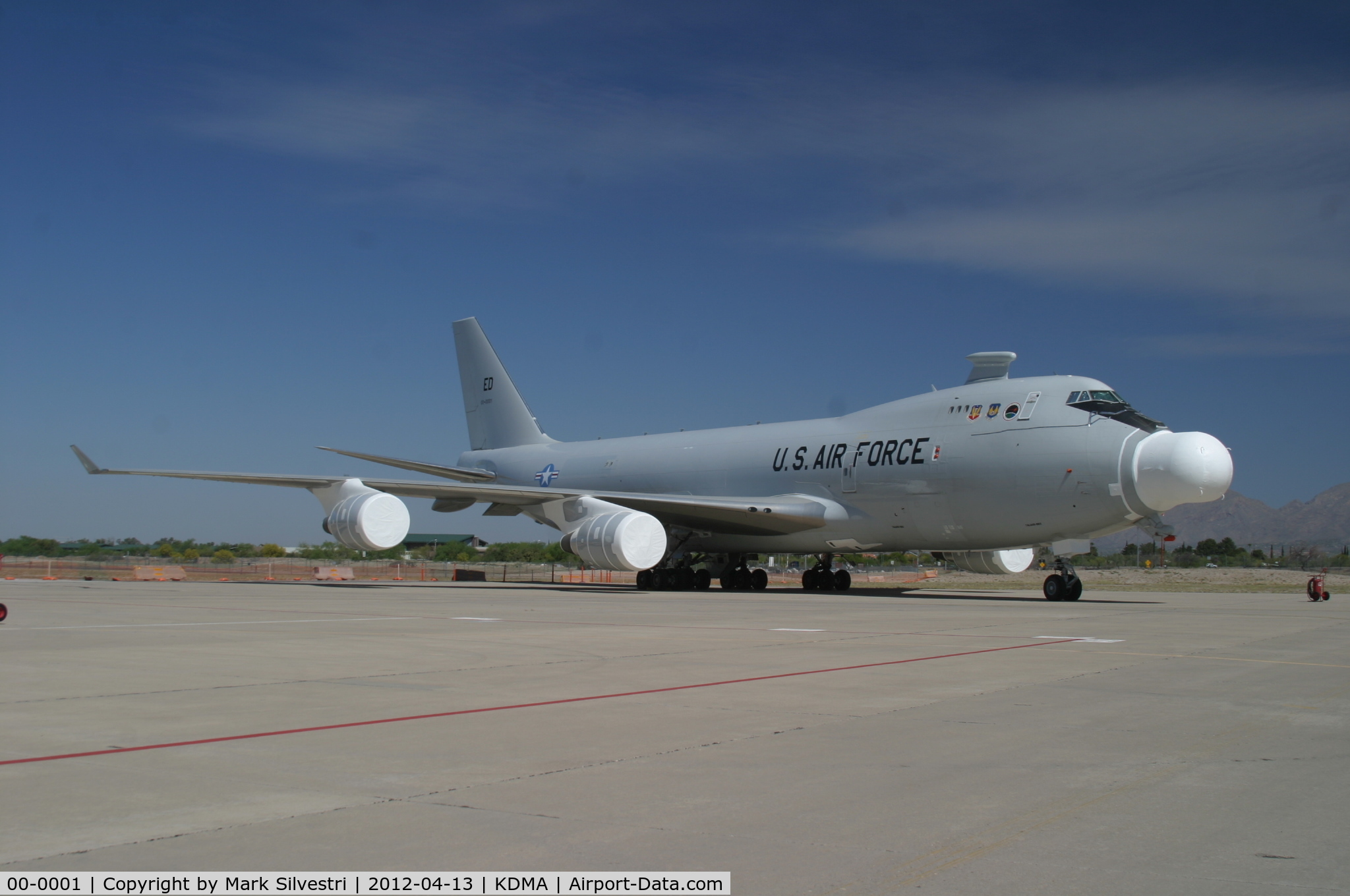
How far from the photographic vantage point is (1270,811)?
462cm

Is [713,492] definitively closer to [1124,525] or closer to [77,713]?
[1124,525]

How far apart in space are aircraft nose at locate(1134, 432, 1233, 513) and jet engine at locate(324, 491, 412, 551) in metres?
18.2

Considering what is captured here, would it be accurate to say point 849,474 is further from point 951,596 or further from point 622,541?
point 622,541

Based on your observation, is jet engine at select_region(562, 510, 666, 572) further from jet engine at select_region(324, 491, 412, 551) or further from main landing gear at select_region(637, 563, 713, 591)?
jet engine at select_region(324, 491, 412, 551)

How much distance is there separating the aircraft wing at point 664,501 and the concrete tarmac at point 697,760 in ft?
52.0

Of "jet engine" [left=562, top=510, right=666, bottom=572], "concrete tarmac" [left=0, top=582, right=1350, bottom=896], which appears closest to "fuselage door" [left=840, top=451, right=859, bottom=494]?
"jet engine" [left=562, top=510, right=666, bottom=572]

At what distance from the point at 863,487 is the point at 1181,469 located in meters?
7.92

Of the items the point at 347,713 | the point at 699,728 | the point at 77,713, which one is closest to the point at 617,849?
the point at 699,728

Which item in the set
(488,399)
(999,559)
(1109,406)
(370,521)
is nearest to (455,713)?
(1109,406)

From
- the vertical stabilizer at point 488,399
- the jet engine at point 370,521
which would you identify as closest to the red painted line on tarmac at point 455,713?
the jet engine at point 370,521

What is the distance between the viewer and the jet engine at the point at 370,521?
93.0 feet

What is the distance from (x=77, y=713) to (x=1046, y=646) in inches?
372

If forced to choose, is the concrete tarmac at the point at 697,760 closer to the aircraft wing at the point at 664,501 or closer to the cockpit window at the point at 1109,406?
the cockpit window at the point at 1109,406

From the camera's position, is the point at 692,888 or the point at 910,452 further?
the point at 910,452
